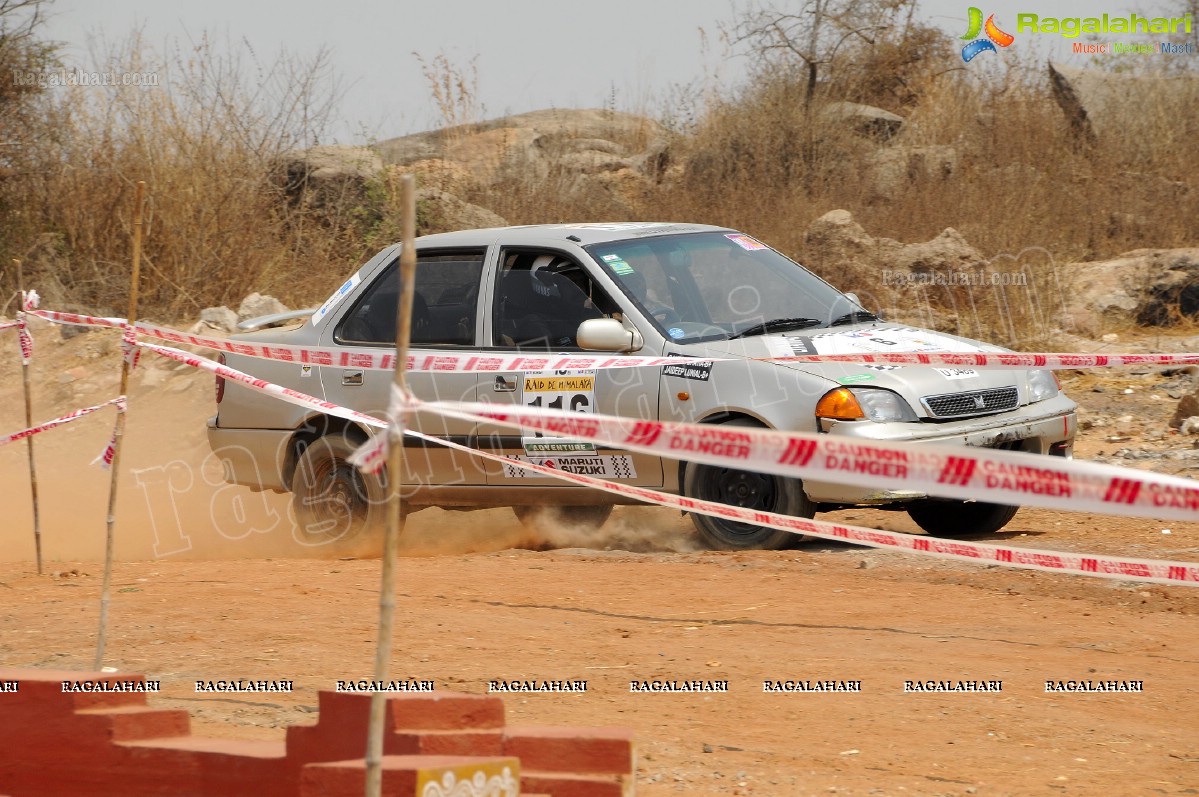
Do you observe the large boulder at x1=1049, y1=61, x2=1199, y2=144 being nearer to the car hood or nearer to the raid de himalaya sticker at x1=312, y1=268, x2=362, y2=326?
the car hood

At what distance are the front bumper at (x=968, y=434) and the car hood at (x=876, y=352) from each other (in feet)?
0.43

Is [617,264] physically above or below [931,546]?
above

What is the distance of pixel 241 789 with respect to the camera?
3400 mm

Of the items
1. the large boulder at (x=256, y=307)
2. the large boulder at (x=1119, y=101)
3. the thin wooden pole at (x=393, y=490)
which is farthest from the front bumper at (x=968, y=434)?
the large boulder at (x=1119, y=101)

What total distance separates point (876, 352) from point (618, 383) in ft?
4.29

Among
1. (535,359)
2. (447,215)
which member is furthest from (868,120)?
(535,359)

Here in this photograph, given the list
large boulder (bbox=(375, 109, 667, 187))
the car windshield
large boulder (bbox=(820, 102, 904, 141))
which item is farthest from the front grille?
→ large boulder (bbox=(820, 102, 904, 141))

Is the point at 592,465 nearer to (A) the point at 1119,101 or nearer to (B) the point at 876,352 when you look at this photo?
(B) the point at 876,352

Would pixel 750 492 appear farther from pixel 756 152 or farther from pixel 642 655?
pixel 756 152

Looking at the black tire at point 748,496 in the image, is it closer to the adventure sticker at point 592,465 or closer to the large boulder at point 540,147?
the adventure sticker at point 592,465

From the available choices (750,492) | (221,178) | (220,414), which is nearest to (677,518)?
(750,492)

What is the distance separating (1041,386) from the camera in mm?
7426

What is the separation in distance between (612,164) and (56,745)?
19.2 metres

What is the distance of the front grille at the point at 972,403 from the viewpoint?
6.75 metres
